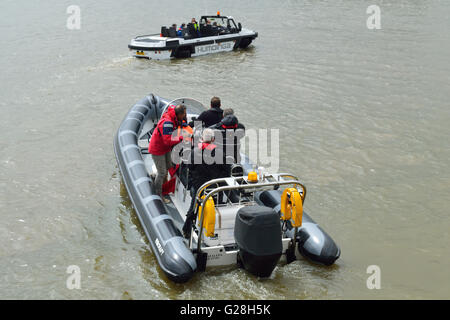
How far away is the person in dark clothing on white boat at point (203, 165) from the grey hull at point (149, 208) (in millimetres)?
317

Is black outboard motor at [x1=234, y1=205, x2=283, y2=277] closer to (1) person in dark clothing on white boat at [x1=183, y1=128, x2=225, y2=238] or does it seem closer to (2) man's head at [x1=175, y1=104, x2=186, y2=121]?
(1) person in dark clothing on white boat at [x1=183, y1=128, x2=225, y2=238]

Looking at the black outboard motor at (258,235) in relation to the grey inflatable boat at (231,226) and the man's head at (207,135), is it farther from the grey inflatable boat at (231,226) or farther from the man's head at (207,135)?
the man's head at (207,135)

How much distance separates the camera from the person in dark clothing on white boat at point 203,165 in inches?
202

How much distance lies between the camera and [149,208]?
573cm

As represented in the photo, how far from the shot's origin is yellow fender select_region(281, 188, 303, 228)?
476cm

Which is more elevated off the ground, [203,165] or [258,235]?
[203,165]

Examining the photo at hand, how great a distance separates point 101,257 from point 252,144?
4.36 meters

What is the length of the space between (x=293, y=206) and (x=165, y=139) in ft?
6.30

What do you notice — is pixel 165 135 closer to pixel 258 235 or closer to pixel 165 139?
pixel 165 139

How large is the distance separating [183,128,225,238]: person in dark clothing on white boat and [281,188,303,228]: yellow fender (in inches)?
33.6

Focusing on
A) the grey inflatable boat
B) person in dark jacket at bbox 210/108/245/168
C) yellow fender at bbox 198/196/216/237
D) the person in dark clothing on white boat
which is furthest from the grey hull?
person in dark jacket at bbox 210/108/245/168

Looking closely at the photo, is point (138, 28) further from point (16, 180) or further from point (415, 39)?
point (16, 180)

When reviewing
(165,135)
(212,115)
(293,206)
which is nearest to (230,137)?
(165,135)

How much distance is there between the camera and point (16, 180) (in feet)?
26.1
